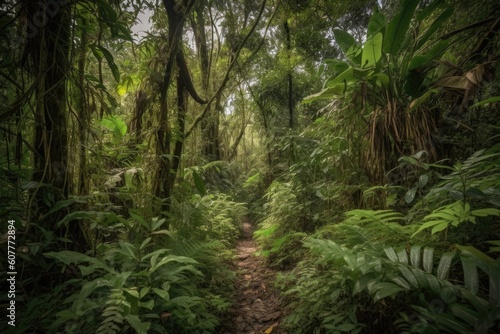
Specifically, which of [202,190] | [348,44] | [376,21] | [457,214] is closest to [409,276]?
[457,214]

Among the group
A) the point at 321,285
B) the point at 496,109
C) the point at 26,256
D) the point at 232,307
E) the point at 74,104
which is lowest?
the point at 232,307

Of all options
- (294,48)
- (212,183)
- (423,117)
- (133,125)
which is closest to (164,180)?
(133,125)

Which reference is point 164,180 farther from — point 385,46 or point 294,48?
point 294,48

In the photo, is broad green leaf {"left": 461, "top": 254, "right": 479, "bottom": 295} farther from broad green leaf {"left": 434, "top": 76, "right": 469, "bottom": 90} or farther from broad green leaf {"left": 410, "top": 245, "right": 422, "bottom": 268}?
broad green leaf {"left": 434, "top": 76, "right": 469, "bottom": 90}

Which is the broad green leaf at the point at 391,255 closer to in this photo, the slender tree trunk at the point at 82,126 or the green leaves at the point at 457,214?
the green leaves at the point at 457,214

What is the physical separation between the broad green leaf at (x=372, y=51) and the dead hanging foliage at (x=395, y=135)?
0.55m

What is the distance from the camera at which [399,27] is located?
106 inches

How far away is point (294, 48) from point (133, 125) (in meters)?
4.80

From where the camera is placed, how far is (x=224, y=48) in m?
8.28

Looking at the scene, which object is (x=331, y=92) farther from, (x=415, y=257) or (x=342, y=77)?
(x=415, y=257)

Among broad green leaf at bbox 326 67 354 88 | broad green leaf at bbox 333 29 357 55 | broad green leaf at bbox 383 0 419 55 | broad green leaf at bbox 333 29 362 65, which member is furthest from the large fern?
broad green leaf at bbox 333 29 357 55

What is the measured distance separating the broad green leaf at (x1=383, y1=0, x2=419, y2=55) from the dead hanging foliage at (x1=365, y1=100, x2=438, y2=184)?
2.23 feet

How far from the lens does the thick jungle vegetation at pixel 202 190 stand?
149 cm

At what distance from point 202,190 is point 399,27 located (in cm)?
300
